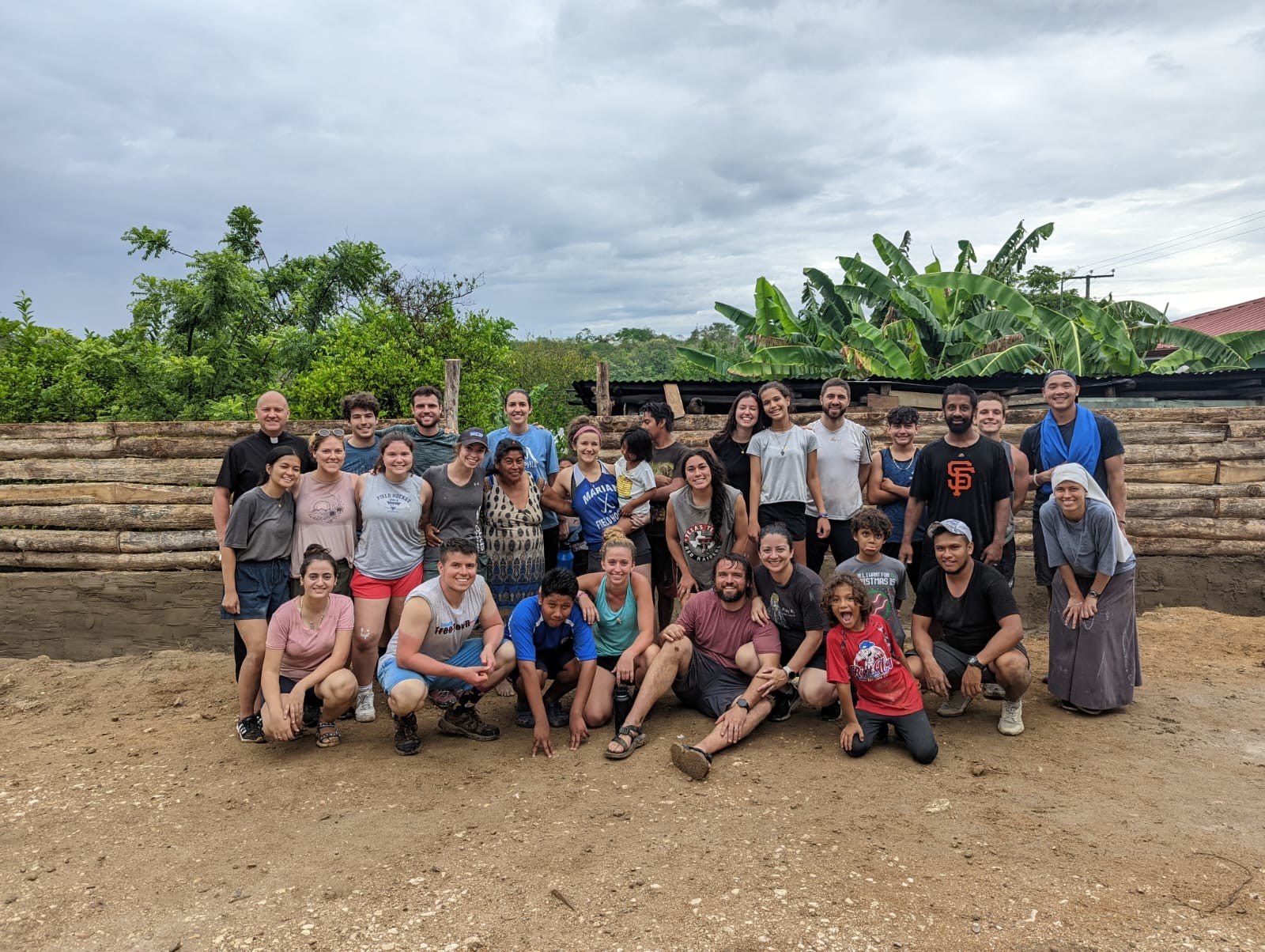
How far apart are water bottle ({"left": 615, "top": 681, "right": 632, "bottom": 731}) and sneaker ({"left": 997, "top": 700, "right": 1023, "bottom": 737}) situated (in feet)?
6.86

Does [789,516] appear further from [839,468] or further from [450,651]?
[450,651]

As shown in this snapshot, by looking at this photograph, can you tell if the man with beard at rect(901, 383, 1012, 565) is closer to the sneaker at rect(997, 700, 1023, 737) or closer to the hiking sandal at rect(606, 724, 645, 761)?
the sneaker at rect(997, 700, 1023, 737)

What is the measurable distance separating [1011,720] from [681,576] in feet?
6.81

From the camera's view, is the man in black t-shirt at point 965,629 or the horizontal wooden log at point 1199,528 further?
the horizontal wooden log at point 1199,528

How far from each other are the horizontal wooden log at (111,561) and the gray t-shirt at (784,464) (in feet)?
15.4

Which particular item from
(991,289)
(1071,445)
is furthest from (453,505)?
(991,289)

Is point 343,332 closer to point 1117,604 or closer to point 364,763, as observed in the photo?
point 364,763

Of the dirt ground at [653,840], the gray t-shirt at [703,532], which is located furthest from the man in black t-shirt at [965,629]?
the gray t-shirt at [703,532]

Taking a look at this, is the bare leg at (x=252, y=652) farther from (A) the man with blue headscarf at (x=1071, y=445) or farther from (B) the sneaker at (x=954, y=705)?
(A) the man with blue headscarf at (x=1071, y=445)

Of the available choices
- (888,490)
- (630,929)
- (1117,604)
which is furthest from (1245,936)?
(888,490)

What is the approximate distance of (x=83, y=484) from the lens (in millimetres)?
7258

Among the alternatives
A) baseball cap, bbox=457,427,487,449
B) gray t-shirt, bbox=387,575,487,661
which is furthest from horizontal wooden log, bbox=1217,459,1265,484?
gray t-shirt, bbox=387,575,487,661

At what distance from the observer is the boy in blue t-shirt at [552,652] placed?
4543 millimetres

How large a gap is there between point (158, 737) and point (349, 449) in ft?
6.94
